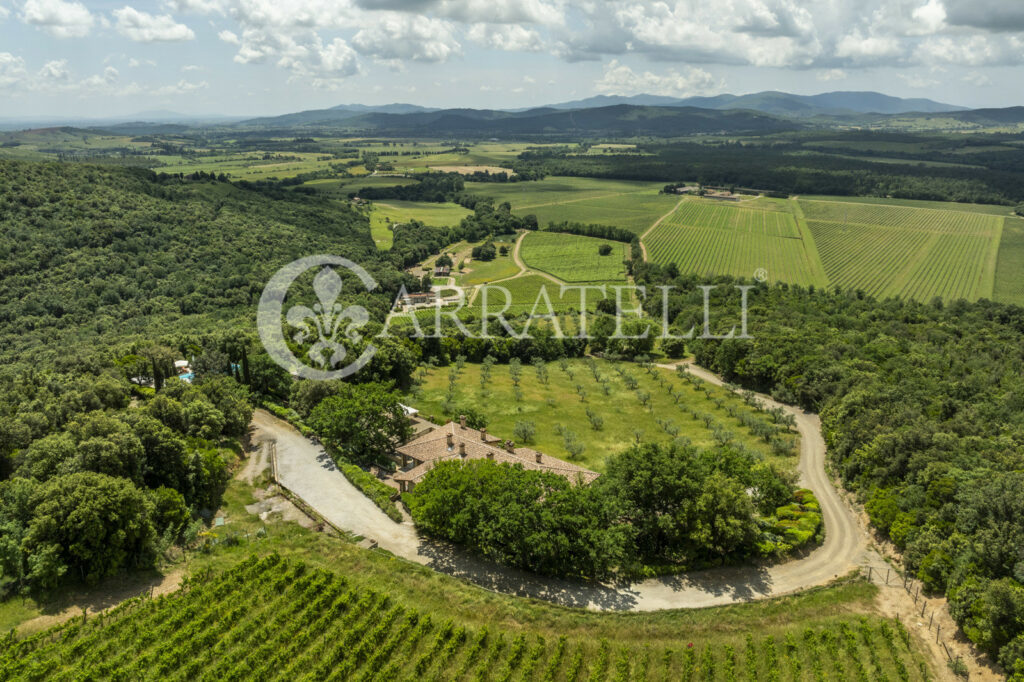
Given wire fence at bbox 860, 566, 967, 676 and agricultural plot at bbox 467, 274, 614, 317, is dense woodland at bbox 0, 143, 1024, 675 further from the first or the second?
agricultural plot at bbox 467, 274, 614, 317

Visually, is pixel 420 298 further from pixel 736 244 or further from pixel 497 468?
pixel 497 468

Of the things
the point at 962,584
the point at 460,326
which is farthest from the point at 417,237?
the point at 962,584

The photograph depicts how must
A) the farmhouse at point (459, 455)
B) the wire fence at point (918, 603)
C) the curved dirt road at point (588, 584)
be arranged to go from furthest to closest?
the farmhouse at point (459, 455)
the curved dirt road at point (588, 584)
the wire fence at point (918, 603)

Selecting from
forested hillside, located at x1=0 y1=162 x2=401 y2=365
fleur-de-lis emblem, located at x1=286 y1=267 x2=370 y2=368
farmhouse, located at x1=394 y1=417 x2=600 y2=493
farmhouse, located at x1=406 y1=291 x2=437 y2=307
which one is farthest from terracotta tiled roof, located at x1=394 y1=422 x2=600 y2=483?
farmhouse, located at x1=406 y1=291 x2=437 y2=307

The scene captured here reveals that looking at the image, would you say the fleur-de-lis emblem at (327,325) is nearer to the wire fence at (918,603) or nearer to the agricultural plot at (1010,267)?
the wire fence at (918,603)

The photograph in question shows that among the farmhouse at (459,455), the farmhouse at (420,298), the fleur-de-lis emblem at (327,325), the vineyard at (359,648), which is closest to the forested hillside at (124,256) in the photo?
the farmhouse at (420,298)
